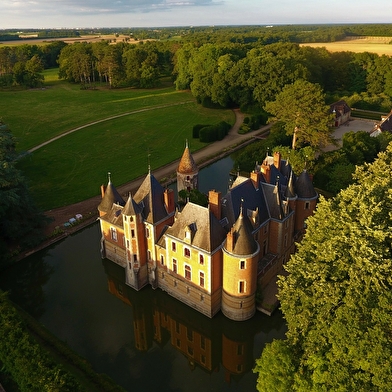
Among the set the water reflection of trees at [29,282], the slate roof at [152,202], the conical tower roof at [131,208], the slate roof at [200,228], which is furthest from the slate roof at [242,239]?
the water reflection of trees at [29,282]

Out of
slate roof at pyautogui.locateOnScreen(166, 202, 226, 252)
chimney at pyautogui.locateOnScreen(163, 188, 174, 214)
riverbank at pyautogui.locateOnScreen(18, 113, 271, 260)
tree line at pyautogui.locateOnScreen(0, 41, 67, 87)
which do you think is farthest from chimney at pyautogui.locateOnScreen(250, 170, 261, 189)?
tree line at pyautogui.locateOnScreen(0, 41, 67, 87)

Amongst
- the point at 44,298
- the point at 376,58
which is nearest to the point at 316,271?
the point at 44,298

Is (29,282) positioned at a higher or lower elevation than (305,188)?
lower

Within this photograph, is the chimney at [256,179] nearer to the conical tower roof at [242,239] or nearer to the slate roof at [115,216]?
the conical tower roof at [242,239]

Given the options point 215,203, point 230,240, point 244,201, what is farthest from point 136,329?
point 244,201

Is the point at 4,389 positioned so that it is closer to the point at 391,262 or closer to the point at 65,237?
the point at 65,237

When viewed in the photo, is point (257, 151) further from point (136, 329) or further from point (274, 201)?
point (136, 329)
